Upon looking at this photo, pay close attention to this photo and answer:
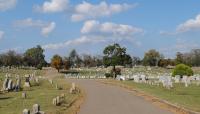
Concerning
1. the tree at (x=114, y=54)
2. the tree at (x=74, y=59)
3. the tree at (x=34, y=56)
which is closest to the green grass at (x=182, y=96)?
the tree at (x=114, y=54)

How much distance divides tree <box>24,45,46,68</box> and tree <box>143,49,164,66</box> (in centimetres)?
3966

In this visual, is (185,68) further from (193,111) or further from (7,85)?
(193,111)

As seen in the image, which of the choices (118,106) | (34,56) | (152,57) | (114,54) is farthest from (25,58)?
(118,106)

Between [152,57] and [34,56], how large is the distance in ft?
147

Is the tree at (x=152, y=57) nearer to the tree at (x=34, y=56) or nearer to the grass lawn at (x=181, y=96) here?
the tree at (x=34, y=56)

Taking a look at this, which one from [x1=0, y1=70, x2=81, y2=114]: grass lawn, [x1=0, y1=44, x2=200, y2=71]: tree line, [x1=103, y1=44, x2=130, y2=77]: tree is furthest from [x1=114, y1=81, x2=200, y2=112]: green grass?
[x1=0, y1=44, x2=200, y2=71]: tree line

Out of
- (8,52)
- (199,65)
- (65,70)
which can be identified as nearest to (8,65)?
(8,52)

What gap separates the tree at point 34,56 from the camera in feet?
492

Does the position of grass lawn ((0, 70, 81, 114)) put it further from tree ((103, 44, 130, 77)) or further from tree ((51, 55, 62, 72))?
tree ((51, 55, 62, 72))

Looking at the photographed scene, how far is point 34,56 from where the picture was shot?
493 feet

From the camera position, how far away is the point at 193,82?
57031mm

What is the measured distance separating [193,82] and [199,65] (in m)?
112

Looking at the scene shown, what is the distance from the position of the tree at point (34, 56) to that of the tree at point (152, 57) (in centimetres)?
3966

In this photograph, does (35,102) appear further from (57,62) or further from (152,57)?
(152,57)
